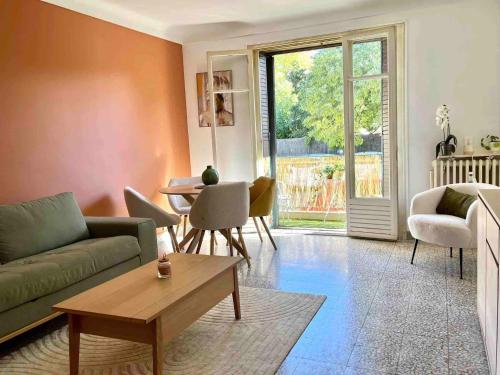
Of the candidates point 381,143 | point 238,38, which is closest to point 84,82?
point 238,38

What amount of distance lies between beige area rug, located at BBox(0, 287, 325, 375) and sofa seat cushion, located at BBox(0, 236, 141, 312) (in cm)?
34

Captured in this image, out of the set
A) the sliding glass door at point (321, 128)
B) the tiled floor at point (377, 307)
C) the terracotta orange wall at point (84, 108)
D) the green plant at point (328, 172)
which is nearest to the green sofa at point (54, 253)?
the tiled floor at point (377, 307)

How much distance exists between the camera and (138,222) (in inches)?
141

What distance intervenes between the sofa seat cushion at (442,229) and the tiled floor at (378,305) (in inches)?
12.0

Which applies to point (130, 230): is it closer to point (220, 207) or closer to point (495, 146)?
point (220, 207)

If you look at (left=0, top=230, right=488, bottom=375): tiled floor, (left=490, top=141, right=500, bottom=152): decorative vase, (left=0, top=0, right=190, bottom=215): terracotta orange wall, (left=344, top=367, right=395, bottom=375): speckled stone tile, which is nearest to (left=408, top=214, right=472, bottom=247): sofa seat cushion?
(left=0, top=230, right=488, bottom=375): tiled floor

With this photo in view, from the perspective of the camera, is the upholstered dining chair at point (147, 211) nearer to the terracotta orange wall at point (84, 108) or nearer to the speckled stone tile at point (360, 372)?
the terracotta orange wall at point (84, 108)

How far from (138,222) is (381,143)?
113 inches

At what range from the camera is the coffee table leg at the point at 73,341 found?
217cm

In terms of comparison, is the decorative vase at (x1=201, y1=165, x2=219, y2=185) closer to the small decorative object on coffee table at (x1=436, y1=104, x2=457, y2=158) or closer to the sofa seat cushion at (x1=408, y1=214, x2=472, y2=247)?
the sofa seat cushion at (x1=408, y1=214, x2=472, y2=247)

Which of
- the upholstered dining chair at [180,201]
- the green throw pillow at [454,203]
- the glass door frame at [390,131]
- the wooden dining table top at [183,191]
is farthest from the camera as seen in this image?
the upholstered dining chair at [180,201]

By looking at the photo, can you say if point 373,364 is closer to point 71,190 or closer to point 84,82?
point 71,190

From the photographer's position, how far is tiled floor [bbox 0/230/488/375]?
2.28 metres

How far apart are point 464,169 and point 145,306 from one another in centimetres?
370
